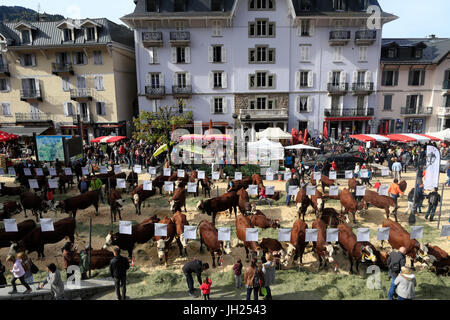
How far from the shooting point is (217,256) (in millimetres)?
11641

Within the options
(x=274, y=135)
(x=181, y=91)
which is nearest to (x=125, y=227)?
(x=274, y=135)

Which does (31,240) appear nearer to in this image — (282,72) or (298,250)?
(298,250)

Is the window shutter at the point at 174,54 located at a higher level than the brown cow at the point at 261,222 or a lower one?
higher

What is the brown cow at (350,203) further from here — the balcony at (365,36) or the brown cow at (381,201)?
the balcony at (365,36)

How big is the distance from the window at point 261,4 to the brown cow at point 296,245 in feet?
98.3

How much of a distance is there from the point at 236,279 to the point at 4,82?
39278mm

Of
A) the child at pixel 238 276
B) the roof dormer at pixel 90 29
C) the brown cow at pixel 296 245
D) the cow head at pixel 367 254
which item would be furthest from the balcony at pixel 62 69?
the cow head at pixel 367 254

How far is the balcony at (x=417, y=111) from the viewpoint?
1496 inches

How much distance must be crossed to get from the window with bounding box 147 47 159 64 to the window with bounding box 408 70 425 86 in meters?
31.1

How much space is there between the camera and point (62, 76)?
Answer: 35062mm

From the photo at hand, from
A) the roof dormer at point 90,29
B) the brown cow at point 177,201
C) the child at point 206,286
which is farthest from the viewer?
the roof dormer at point 90,29

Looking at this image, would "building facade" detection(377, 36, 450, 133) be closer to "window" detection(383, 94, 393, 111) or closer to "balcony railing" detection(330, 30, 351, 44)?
"window" detection(383, 94, 393, 111)

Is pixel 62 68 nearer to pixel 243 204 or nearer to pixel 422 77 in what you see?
pixel 243 204
